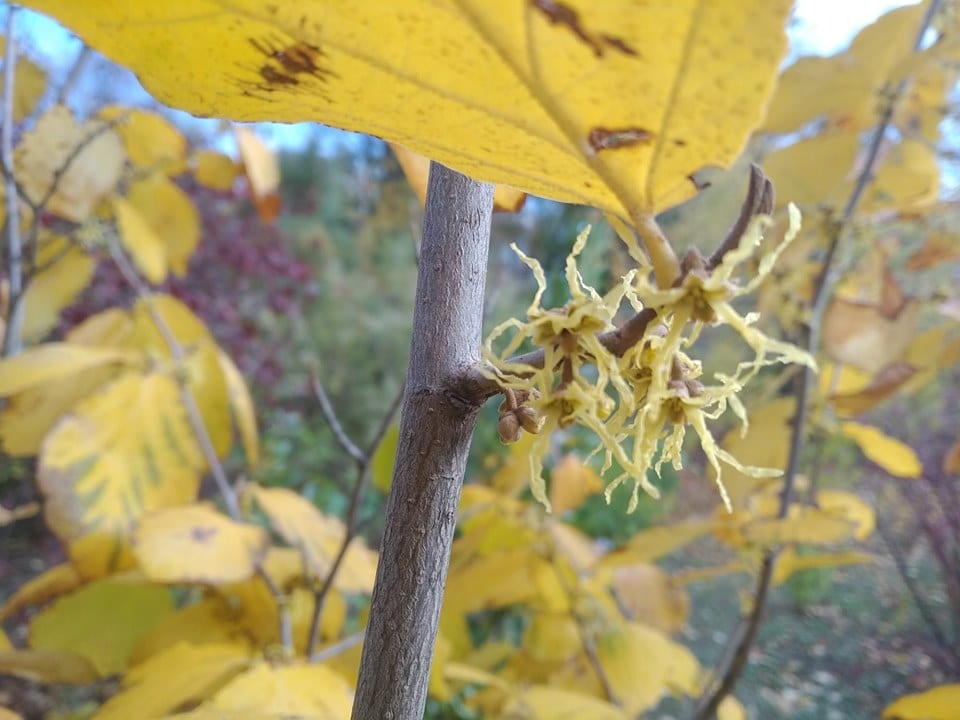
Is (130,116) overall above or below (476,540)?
above

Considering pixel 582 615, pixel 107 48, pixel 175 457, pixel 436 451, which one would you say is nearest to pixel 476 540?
pixel 582 615

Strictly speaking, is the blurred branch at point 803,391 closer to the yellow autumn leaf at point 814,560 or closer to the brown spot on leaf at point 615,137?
the yellow autumn leaf at point 814,560

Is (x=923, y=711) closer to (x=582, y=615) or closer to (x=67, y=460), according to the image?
(x=582, y=615)

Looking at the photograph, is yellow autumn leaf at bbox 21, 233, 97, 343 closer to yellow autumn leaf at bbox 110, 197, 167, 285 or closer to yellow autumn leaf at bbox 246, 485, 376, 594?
yellow autumn leaf at bbox 110, 197, 167, 285

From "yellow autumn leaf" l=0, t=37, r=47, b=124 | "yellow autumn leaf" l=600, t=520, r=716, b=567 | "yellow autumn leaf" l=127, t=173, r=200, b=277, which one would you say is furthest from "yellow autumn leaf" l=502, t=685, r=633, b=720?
Result: "yellow autumn leaf" l=0, t=37, r=47, b=124

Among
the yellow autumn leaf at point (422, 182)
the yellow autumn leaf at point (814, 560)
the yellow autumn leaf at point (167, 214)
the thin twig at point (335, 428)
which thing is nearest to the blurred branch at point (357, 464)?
the thin twig at point (335, 428)

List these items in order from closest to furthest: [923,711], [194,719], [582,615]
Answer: [194,719] → [923,711] → [582,615]
